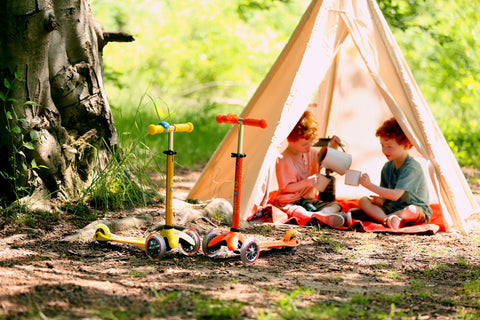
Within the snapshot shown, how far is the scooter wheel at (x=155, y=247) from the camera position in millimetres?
3348

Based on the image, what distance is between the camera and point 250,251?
3471mm

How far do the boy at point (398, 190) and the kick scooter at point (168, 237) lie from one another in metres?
1.76

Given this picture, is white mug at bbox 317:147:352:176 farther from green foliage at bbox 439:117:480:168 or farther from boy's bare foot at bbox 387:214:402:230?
green foliage at bbox 439:117:480:168

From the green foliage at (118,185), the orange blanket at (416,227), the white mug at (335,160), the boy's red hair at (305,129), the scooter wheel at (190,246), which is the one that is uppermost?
the boy's red hair at (305,129)

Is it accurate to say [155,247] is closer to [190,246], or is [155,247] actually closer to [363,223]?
[190,246]

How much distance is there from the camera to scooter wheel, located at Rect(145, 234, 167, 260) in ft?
11.0

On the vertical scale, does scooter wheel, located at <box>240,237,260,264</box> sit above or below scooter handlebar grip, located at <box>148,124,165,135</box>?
below

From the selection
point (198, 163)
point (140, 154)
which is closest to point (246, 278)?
point (140, 154)

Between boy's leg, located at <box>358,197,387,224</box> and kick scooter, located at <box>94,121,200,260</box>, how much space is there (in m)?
1.85

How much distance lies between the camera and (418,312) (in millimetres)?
2756

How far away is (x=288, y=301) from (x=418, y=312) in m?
0.63

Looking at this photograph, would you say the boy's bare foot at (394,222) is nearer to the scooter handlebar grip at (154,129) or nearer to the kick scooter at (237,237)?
the kick scooter at (237,237)

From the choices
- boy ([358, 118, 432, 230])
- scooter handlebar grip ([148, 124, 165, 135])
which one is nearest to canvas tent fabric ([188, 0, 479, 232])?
boy ([358, 118, 432, 230])

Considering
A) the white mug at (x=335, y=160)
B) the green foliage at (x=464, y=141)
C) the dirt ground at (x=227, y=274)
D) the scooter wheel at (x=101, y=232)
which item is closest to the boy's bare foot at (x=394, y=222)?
the dirt ground at (x=227, y=274)
